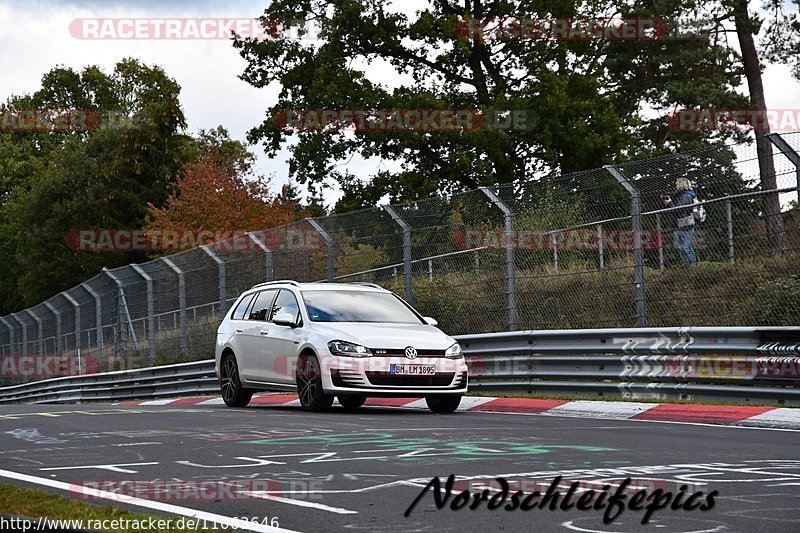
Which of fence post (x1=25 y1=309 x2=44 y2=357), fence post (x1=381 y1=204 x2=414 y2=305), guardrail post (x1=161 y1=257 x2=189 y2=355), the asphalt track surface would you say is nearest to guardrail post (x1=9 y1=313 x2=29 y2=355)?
fence post (x1=25 y1=309 x2=44 y2=357)

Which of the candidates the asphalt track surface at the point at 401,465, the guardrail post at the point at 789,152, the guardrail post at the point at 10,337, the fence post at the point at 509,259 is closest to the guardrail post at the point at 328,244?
the fence post at the point at 509,259

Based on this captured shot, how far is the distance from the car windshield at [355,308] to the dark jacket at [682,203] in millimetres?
3379

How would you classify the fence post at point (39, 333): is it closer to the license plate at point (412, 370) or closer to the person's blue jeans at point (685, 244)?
the license plate at point (412, 370)

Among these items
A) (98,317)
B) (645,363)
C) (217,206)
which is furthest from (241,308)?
(217,206)

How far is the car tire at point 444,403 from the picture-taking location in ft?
48.9

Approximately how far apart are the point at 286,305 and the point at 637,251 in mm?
4383

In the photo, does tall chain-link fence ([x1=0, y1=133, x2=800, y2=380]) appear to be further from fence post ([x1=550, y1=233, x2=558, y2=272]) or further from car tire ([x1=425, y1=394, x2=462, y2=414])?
car tire ([x1=425, y1=394, x2=462, y2=414])

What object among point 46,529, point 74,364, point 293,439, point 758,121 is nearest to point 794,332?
point 293,439

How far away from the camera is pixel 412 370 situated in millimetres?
14375

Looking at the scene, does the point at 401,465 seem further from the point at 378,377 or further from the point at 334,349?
the point at 334,349

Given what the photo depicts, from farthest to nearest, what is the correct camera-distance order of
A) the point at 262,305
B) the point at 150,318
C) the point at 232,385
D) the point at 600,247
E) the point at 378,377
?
1. the point at 150,318
2. the point at 232,385
3. the point at 262,305
4. the point at 600,247
5. the point at 378,377

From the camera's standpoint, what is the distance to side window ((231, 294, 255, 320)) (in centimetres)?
1720

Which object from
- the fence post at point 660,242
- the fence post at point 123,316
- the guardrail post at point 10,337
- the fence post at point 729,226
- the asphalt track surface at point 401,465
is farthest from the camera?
the guardrail post at point 10,337

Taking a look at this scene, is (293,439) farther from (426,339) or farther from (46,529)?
(46,529)
